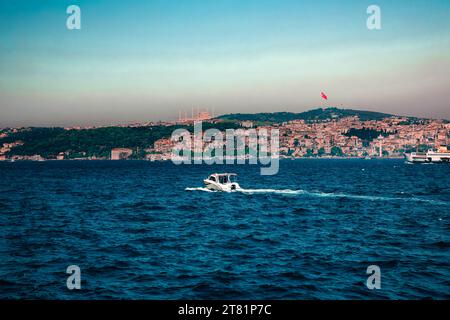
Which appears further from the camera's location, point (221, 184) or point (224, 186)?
point (221, 184)

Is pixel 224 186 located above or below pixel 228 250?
above

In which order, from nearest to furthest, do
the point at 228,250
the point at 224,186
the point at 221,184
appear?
the point at 228,250 → the point at 224,186 → the point at 221,184

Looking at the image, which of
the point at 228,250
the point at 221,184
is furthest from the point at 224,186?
the point at 228,250

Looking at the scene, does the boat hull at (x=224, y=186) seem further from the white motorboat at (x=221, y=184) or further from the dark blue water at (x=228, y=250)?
the dark blue water at (x=228, y=250)

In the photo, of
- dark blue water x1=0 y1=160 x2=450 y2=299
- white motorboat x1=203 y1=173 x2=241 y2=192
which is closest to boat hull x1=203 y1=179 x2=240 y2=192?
white motorboat x1=203 y1=173 x2=241 y2=192

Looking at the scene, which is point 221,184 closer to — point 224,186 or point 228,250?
point 224,186

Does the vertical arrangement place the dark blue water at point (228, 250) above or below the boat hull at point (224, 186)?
below

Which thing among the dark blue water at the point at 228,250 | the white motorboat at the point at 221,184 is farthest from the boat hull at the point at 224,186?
the dark blue water at the point at 228,250

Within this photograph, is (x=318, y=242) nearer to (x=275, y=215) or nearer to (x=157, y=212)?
(x=275, y=215)

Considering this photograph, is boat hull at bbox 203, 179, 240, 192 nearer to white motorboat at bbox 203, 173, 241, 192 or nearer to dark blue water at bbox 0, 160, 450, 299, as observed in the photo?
white motorboat at bbox 203, 173, 241, 192

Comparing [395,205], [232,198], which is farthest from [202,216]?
[395,205]

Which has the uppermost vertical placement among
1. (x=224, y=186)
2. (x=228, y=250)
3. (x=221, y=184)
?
(x=221, y=184)
